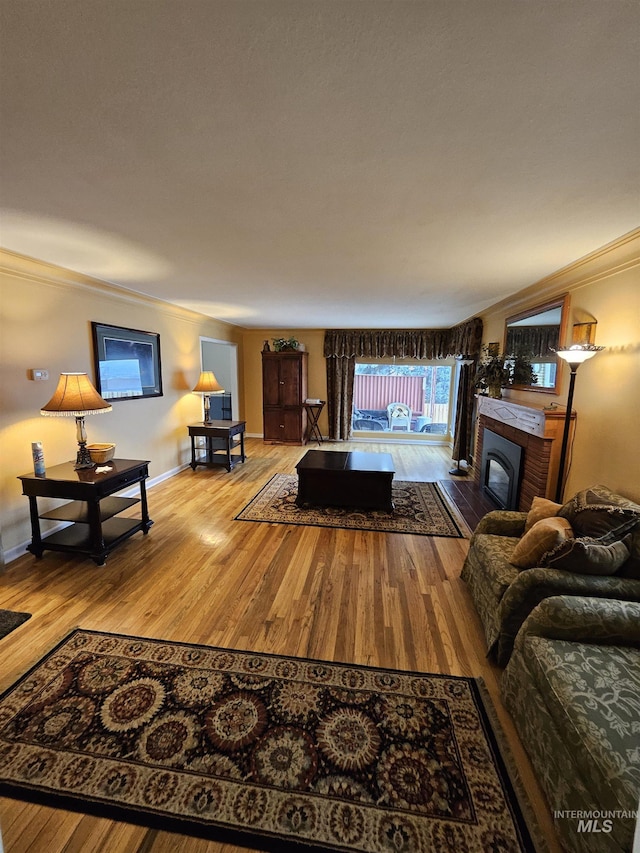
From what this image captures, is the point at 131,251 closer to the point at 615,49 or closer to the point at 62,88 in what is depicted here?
the point at 62,88

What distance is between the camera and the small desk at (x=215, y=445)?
16.7 ft

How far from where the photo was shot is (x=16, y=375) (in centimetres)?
278

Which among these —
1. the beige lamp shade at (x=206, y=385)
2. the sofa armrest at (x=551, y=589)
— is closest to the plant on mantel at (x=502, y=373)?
the sofa armrest at (x=551, y=589)

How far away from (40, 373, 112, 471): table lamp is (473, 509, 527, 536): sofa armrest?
3165 mm

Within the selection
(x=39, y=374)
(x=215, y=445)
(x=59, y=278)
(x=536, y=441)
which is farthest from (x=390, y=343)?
(x=39, y=374)

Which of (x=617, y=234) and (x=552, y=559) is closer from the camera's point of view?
(x=552, y=559)

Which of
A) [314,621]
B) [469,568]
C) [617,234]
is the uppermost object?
[617,234]

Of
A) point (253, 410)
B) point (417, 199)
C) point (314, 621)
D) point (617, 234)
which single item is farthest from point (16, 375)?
point (253, 410)

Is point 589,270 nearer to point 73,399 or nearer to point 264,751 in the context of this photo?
point 264,751

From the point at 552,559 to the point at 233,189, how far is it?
7.73 ft

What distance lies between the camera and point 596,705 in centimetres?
117

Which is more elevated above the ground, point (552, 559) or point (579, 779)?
point (552, 559)

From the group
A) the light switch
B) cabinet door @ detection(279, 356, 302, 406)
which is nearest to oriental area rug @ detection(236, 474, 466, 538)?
the light switch

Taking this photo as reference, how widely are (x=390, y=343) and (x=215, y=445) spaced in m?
3.87
